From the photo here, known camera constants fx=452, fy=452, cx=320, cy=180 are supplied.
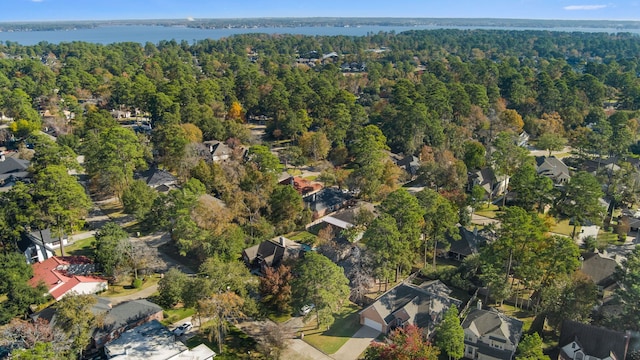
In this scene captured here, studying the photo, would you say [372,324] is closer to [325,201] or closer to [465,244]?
[465,244]

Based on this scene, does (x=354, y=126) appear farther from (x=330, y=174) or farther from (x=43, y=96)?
(x=43, y=96)

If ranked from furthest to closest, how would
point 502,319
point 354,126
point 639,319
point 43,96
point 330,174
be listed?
1. point 43,96
2. point 354,126
3. point 330,174
4. point 502,319
5. point 639,319

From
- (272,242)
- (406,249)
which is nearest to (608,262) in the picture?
(406,249)

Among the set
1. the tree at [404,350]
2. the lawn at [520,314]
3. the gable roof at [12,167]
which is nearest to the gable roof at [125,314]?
the tree at [404,350]

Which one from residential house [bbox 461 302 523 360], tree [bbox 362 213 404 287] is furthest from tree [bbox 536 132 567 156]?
residential house [bbox 461 302 523 360]

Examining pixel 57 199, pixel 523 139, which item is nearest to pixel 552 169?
pixel 523 139

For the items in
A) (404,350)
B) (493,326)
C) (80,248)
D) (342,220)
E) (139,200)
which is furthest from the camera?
(342,220)
